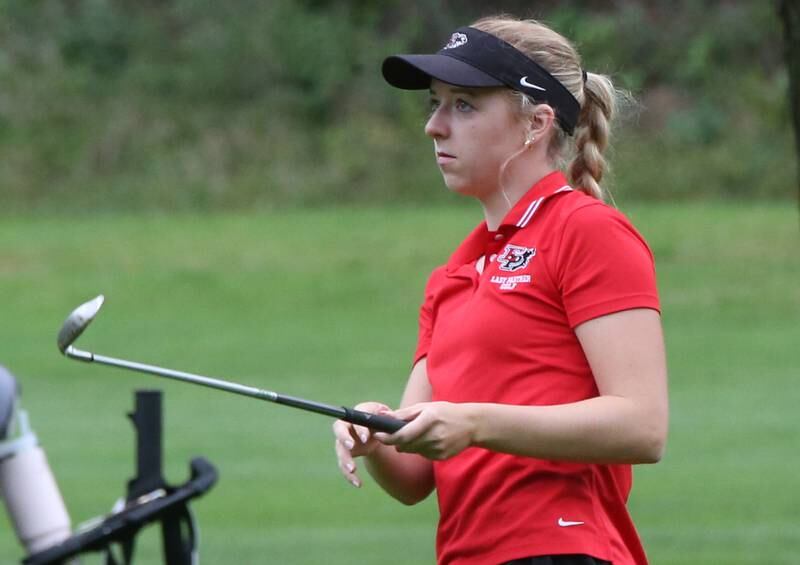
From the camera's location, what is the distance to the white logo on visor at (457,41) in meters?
3.51

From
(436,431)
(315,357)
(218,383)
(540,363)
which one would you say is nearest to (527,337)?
(540,363)

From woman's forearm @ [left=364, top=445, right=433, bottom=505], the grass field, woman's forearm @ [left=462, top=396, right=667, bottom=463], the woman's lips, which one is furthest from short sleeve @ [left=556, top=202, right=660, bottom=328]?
the grass field

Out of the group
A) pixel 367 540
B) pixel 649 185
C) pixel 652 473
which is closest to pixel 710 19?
pixel 649 185

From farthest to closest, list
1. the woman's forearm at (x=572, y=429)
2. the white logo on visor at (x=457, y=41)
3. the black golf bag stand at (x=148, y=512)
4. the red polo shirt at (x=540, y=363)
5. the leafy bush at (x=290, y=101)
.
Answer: the leafy bush at (x=290, y=101), the white logo on visor at (x=457, y=41), the red polo shirt at (x=540, y=363), the woman's forearm at (x=572, y=429), the black golf bag stand at (x=148, y=512)

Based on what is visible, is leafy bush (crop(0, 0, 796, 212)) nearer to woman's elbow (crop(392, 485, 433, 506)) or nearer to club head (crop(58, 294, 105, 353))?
woman's elbow (crop(392, 485, 433, 506))

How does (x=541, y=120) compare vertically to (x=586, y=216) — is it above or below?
above

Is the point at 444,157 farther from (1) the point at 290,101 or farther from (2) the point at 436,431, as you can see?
(1) the point at 290,101

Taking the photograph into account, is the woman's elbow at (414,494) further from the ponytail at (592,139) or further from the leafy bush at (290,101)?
the leafy bush at (290,101)

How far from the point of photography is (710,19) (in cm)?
3309

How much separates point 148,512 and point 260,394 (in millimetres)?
286

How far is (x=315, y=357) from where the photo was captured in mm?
17547

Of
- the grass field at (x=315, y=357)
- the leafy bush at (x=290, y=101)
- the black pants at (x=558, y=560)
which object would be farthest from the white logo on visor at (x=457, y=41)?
the leafy bush at (x=290, y=101)

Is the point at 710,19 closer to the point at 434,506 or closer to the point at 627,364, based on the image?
the point at 434,506

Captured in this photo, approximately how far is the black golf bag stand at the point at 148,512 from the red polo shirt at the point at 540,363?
1.49 ft
